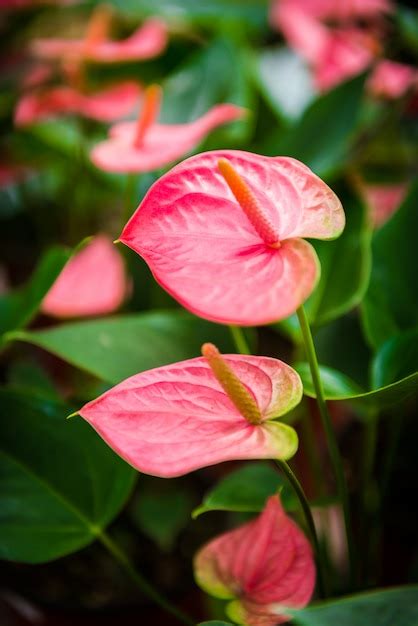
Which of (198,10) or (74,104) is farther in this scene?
(198,10)

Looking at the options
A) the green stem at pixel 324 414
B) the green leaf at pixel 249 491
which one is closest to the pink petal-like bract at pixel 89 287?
the green leaf at pixel 249 491

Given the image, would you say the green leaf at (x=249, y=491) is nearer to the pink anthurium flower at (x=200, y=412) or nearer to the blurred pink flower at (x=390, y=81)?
the pink anthurium flower at (x=200, y=412)

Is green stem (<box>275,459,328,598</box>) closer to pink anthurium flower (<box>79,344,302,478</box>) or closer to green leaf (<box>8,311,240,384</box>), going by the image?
pink anthurium flower (<box>79,344,302,478</box>)

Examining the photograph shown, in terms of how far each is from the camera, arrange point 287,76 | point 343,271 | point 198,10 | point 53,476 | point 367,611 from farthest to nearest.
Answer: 1. point 287,76
2. point 198,10
3. point 343,271
4. point 53,476
5. point 367,611

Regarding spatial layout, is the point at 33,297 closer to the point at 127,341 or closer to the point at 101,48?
the point at 127,341

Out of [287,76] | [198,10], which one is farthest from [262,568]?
[287,76]
